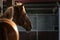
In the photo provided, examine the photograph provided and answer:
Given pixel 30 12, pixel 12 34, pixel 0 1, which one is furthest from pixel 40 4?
pixel 12 34

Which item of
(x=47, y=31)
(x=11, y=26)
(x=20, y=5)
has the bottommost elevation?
(x=47, y=31)

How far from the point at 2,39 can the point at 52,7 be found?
8.85 metres

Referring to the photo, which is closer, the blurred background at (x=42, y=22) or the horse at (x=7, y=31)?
the horse at (x=7, y=31)

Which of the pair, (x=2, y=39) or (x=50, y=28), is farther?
(x=50, y=28)

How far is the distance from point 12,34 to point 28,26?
1.12 m

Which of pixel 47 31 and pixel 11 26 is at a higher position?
pixel 11 26

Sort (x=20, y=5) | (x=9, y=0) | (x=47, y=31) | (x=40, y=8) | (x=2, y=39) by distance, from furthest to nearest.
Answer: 1. (x=40, y=8)
2. (x=47, y=31)
3. (x=9, y=0)
4. (x=20, y=5)
5. (x=2, y=39)

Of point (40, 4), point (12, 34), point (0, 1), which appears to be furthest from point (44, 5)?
point (12, 34)

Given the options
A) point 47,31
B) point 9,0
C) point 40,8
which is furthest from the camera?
point 40,8

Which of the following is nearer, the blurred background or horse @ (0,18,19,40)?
horse @ (0,18,19,40)

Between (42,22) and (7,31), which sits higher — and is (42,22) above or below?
below

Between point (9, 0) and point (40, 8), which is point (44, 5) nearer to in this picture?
point (40, 8)

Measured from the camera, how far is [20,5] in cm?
429

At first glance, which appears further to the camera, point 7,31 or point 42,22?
point 42,22
